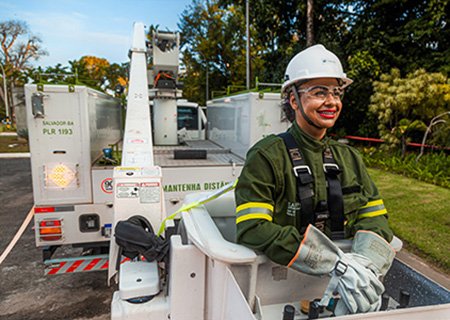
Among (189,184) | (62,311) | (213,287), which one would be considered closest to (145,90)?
(189,184)

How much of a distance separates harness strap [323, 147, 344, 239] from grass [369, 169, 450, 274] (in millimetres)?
3762

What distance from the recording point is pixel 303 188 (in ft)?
5.00

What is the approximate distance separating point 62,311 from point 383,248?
11.2ft

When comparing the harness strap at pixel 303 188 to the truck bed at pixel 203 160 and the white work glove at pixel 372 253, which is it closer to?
the white work glove at pixel 372 253

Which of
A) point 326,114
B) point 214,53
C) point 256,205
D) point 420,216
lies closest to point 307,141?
point 326,114

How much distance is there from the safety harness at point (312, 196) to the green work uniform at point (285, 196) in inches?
Result: 1.0

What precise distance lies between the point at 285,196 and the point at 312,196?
13cm

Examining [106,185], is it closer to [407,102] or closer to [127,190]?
[127,190]

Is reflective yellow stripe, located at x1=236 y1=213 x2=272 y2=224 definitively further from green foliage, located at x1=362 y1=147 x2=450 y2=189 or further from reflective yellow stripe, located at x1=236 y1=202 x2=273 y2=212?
green foliage, located at x1=362 y1=147 x2=450 y2=189

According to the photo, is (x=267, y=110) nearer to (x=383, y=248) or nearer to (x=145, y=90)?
(x=145, y=90)

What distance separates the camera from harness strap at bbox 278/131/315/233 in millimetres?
1516

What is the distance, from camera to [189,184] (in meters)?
3.99

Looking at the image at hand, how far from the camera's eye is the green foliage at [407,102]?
10.1 meters

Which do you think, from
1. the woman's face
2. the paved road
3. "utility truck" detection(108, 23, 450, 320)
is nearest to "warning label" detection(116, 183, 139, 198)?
"utility truck" detection(108, 23, 450, 320)
